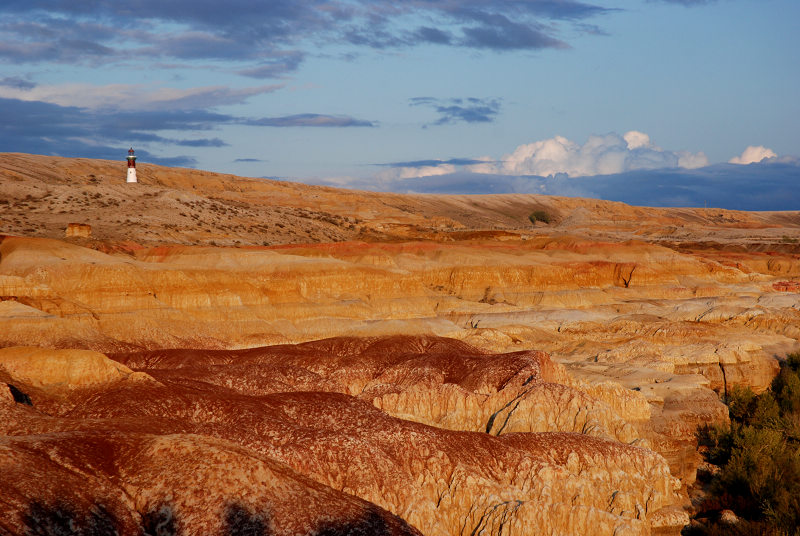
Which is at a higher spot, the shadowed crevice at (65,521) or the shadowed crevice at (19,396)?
the shadowed crevice at (19,396)

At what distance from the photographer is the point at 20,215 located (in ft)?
301

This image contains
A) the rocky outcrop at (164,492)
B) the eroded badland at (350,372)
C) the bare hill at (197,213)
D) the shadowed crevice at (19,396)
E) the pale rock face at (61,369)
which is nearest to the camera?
the rocky outcrop at (164,492)

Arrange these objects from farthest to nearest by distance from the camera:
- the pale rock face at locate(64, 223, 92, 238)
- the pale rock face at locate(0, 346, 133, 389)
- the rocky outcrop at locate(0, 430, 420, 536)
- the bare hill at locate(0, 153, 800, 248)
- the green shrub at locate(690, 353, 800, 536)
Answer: the bare hill at locate(0, 153, 800, 248) < the pale rock face at locate(64, 223, 92, 238) < the pale rock face at locate(0, 346, 133, 389) < the green shrub at locate(690, 353, 800, 536) < the rocky outcrop at locate(0, 430, 420, 536)

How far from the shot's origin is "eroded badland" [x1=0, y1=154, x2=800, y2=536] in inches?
933

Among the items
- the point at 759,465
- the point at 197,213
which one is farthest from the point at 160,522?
the point at 197,213

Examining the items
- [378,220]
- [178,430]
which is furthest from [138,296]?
[378,220]

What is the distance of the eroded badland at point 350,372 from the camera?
23703 millimetres

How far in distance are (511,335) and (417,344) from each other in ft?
39.3

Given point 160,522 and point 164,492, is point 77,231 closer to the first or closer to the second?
point 164,492

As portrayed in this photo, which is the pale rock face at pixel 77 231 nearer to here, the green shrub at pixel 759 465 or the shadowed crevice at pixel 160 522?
the green shrub at pixel 759 465

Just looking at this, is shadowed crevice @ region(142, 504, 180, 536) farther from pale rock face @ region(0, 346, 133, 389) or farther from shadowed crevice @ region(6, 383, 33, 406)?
pale rock face @ region(0, 346, 133, 389)

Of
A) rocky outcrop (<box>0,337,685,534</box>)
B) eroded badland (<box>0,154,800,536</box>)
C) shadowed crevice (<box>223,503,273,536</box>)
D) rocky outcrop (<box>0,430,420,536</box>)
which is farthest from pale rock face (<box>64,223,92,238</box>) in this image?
shadowed crevice (<box>223,503,273,536</box>)

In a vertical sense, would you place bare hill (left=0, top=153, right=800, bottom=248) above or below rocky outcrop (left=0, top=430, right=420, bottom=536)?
above

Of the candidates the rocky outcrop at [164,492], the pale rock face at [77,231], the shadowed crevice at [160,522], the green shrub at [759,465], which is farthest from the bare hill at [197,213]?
the shadowed crevice at [160,522]
